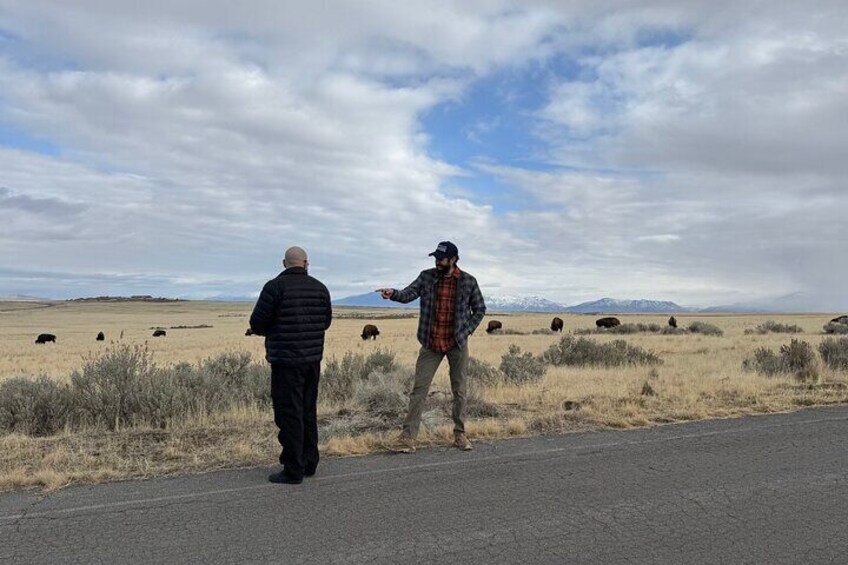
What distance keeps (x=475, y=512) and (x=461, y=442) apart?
6.78 feet

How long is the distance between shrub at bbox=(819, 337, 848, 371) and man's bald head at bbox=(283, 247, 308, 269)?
43.4 ft

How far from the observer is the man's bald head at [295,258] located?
20.1 feet

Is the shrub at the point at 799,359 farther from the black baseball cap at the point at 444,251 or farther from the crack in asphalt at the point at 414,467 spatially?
the black baseball cap at the point at 444,251

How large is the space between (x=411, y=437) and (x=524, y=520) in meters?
2.34

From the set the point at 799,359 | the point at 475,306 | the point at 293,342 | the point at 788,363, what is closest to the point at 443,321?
the point at 475,306

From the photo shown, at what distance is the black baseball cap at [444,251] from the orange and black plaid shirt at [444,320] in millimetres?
194

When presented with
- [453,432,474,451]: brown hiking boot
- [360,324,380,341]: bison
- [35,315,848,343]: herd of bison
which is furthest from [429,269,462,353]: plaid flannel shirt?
[35,315,848,343]: herd of bison

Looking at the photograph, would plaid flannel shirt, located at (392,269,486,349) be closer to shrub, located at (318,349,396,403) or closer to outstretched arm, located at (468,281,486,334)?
outstretched arm, located at (468,281,486,334)

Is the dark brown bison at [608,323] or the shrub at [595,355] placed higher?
the dark brown bison at [608,323]

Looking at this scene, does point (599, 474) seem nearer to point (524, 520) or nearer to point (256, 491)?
point (524, 520)

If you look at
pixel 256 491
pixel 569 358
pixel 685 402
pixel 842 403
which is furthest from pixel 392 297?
pixel 569 358

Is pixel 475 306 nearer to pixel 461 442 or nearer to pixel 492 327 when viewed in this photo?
pixel 461 442

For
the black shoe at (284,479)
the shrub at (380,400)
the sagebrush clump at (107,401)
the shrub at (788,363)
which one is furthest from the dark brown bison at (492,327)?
the black shoe at (284,479)

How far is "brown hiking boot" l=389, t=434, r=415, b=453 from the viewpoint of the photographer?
6.79 meters
